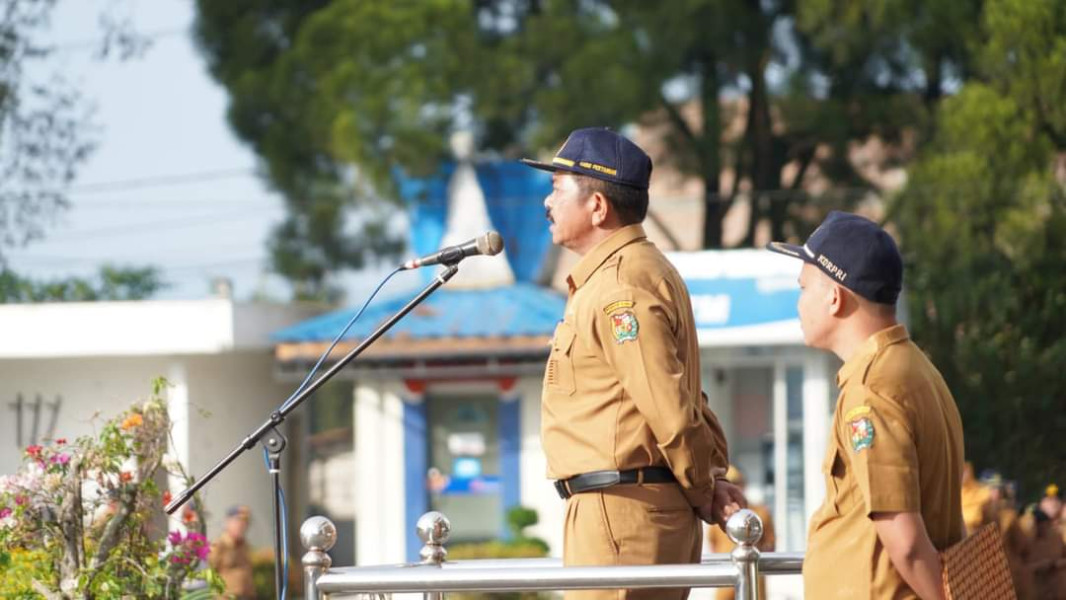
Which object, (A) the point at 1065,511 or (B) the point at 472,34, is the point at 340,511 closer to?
(B) the point at 472,34

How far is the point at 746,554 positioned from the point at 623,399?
639 millimetres

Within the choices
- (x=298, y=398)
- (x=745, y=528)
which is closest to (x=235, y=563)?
(x=298, y=398)

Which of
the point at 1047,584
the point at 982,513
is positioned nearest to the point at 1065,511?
the point at 1047,584

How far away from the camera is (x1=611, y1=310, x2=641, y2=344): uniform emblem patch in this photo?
13.0 ft

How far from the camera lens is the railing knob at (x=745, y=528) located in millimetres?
3498

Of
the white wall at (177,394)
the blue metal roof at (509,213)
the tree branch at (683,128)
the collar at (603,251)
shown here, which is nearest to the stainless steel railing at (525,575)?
the collar at (603,251)

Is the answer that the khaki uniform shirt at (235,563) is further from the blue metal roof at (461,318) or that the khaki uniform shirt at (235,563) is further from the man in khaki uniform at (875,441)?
the man in khaki uniform at (875,441)

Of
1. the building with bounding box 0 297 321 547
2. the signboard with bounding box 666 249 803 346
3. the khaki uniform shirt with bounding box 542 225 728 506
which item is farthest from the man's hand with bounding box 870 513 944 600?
the building with bounding box 0 297 321 547

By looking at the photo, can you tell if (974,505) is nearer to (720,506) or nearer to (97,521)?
(97,521)

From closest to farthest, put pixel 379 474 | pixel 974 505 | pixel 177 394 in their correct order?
pixel 974 505, pixel 177 394, pixel 379 474

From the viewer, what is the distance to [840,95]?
2336 centimetres

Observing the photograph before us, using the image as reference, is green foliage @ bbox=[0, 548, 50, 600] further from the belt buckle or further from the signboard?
the signboard

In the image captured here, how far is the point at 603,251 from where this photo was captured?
4.16 metres

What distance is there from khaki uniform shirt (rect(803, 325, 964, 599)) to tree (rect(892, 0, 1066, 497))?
17.7 metres
